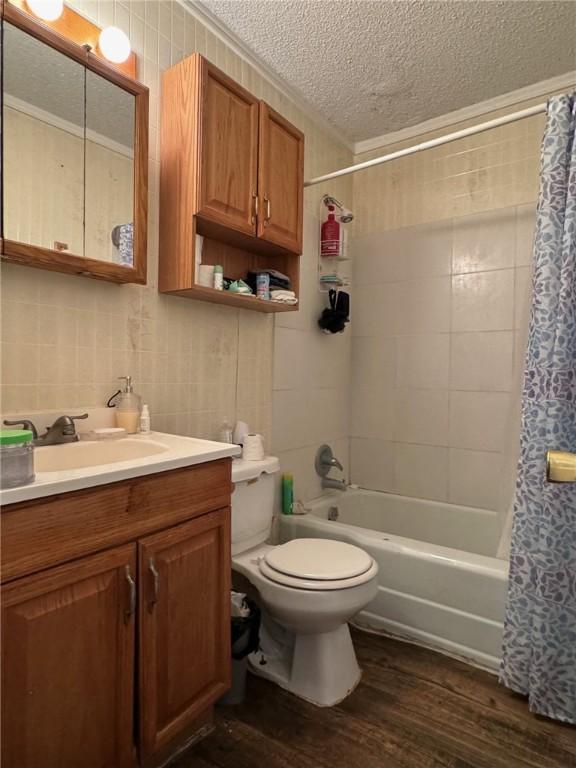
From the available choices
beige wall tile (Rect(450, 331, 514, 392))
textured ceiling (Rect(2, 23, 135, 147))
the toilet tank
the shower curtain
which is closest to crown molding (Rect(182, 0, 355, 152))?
textured ceiling (Rect(2, 23, 135, 147))

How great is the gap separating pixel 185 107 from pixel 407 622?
214cm

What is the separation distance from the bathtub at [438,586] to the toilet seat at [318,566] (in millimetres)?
355

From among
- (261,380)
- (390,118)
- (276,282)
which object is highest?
(390,118)

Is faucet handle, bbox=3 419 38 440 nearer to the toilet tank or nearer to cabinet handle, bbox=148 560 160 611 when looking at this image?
cabinet handle, bbox=148 560 160 611

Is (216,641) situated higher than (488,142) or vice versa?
(488,142)

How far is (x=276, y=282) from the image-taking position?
2.02m

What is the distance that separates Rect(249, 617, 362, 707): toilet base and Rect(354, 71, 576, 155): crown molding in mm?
2436

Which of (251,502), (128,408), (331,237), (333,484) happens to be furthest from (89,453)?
(331,237)

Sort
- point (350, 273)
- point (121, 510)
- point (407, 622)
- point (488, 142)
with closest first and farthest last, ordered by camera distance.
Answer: point (121, 510), point (407, 622), point (488, 142), point (350, 273)

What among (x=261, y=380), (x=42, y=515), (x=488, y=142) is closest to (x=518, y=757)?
(x=42, y=515)

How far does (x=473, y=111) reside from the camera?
2.46m

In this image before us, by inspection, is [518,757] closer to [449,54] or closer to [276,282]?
[276,282]

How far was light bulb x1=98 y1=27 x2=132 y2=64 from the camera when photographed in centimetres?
147

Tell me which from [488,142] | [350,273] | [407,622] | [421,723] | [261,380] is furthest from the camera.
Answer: [350,273]
